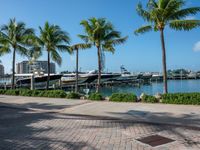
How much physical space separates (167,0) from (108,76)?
171 ft

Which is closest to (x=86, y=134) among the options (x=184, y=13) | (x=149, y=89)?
(x=184, y=13)

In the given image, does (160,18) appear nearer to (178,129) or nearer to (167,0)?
(167,0)

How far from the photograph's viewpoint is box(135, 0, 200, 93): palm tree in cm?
1538

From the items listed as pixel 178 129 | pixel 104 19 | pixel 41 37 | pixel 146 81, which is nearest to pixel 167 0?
pixel 104 19

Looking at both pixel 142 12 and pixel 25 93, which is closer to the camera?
pixel 142 12

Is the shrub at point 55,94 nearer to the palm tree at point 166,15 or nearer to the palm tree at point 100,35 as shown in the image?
the palm tree at point 100,35

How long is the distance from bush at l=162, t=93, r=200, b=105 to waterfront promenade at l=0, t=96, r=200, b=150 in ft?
4.01

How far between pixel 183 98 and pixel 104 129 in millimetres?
6922

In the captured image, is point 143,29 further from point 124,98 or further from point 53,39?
point 53,39

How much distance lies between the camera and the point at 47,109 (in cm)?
1371

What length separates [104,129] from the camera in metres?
8.61

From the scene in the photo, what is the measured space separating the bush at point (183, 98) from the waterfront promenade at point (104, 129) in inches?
48.1

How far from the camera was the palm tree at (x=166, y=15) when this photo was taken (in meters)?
15.4

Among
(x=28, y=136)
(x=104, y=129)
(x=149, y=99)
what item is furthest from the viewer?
(x=149, y=99)
